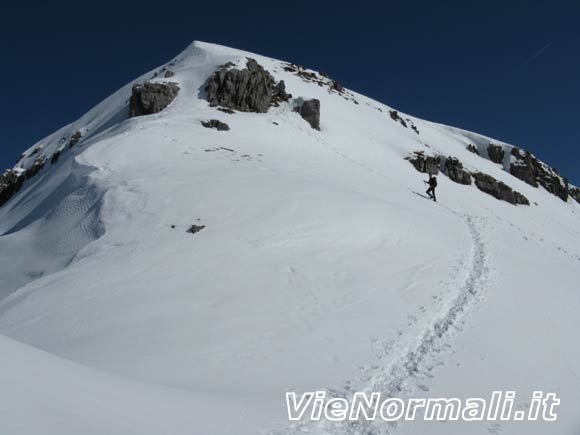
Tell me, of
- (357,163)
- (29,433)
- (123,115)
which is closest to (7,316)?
(29,433)

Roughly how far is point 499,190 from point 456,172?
15.2 feet

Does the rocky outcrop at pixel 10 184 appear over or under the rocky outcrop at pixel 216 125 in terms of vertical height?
under

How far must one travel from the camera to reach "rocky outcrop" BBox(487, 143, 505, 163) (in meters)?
67.6

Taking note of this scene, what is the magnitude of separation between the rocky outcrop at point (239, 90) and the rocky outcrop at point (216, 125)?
5954 millimetres

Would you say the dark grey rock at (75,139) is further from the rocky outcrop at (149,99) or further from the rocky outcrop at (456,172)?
the rocky outcrop at (456,172)

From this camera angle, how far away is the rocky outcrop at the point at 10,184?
4131 cm

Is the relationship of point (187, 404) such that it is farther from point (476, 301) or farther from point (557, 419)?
point (476, 301)

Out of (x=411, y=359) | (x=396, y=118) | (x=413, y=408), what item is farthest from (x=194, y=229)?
(x=396, y=118)

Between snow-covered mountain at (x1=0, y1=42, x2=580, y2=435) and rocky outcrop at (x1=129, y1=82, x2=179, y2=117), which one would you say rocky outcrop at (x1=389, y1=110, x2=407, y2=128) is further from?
snow-covered mountain at (x1=0, y1=42, x2=580, y2=435)

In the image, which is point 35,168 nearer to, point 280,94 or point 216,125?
point 216,125

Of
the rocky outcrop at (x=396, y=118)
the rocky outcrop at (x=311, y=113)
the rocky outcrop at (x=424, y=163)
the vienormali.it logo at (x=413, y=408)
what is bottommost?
the rocky outcrop at (x=424, y=163)

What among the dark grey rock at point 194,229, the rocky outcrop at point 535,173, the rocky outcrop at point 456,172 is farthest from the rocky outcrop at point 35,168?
the rocky outcrop at point 535,173

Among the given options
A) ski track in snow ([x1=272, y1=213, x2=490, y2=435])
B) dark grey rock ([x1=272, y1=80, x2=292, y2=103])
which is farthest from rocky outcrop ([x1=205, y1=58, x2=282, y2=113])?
ski track in snow ([x1=272, y1=213, x2=490, y2=435])

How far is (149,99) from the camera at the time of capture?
33406 millimetres
